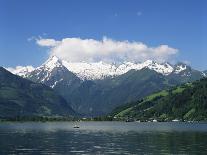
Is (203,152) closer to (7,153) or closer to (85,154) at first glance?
(85,154)

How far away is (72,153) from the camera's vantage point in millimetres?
121562

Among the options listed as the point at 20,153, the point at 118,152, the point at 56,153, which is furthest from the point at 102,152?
the point at 20,153

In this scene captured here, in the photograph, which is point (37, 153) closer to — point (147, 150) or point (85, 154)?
point (85, 154)

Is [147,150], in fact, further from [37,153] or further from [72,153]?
[37,153]

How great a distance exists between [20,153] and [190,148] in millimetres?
46003

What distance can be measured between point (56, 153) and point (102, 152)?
11785 millimetres

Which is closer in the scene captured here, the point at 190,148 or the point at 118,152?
the point at 118,152

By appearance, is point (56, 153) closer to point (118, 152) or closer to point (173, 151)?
point (118, 152)

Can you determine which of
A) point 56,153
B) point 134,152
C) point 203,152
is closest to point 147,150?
point 134,152

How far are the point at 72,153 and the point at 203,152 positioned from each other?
1287 inches

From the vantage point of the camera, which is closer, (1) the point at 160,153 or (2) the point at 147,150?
(1) the point at 160,153

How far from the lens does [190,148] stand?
132625mm

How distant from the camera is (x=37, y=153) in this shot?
12106 centimetres

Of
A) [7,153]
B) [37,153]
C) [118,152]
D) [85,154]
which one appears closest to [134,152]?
[118,152]
